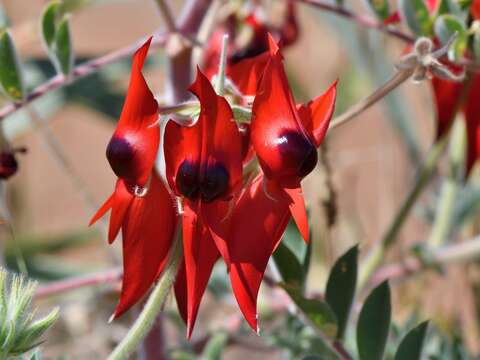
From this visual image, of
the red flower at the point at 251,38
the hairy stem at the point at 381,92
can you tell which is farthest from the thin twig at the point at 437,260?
the hairy stem at the point at 381,92

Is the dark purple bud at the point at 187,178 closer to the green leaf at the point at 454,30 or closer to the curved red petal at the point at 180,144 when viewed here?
the curved red petal at the point at 180,144

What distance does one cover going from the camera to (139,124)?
2.09ft

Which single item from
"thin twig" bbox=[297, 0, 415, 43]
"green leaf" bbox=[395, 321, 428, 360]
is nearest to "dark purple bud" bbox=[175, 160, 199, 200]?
"green leaf" bbox=[395, 321, 428, 360]

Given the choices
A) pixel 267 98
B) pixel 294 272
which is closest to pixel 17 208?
pixel 294 272

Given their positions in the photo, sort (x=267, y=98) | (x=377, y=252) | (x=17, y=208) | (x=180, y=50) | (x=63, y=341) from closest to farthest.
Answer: (x=267, y=98) < (x=180, y=50) < (x=377, y=252) < (x=63, y=341) < (x=17, y=208)

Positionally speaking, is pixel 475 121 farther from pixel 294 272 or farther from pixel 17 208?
pixel 17 208

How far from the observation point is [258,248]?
2.10 ft

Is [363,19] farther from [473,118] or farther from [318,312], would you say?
[318,312]

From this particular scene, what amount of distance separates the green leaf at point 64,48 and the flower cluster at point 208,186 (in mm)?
271

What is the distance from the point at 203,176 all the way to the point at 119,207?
0.07 metres

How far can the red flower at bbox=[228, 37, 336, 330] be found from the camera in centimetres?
63

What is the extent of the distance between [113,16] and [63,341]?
273 centimetres

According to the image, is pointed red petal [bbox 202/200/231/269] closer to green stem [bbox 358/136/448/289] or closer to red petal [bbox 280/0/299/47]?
green stem [bbox 358/136/448/289]

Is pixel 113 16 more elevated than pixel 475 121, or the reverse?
pixel 475 121
